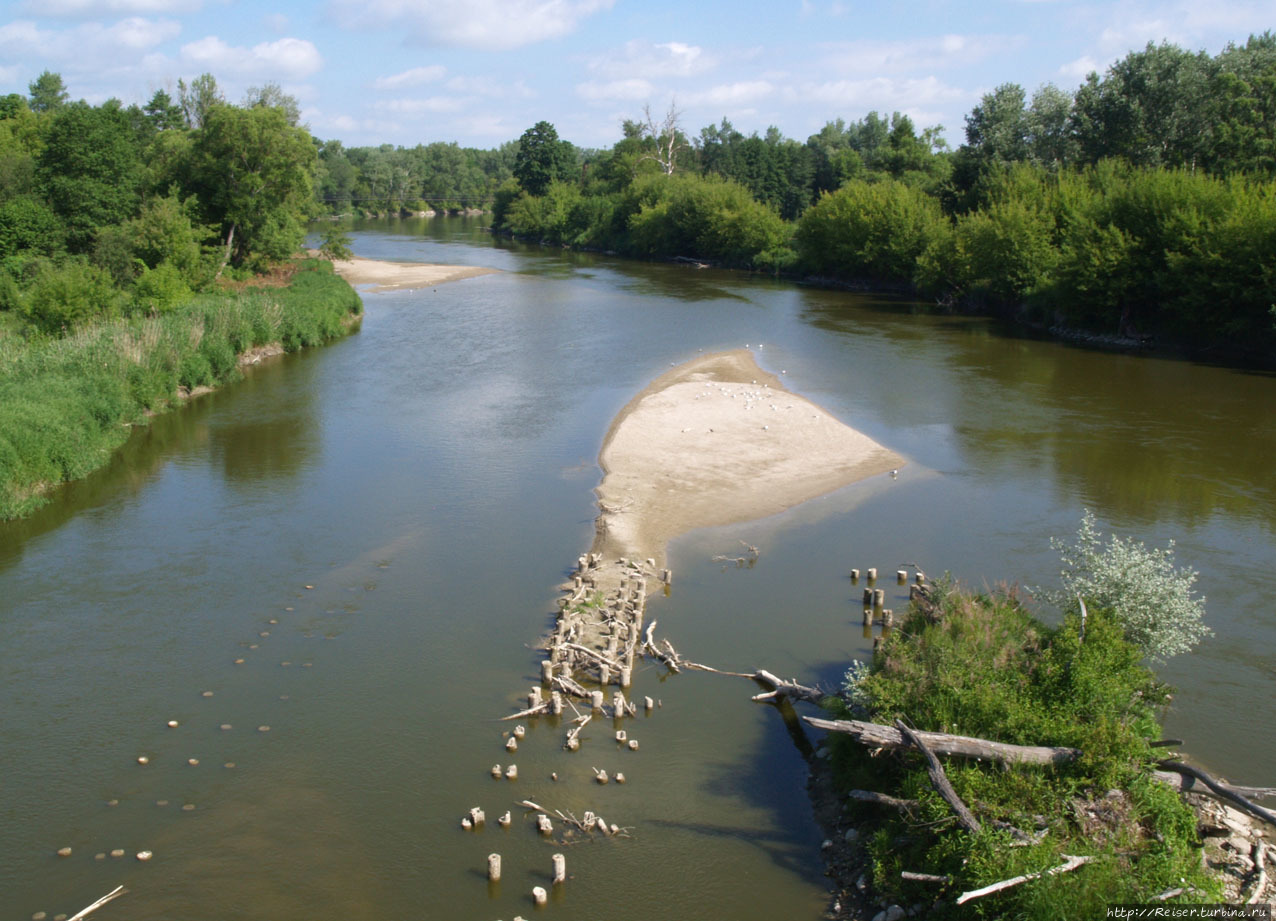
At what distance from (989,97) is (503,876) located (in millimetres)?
65152

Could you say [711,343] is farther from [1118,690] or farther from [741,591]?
[1118,690]

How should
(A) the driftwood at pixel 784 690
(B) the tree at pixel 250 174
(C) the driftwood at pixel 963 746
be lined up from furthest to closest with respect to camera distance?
(B) the tree at pixel 250 174 → (A) the driftwood at pixel 784 690 → (C) the driftwood at pixel 963 746

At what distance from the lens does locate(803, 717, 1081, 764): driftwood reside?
10.3 metres

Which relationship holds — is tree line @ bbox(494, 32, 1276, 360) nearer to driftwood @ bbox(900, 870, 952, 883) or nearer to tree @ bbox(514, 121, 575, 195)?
tree @ bbox(514, 121, 575, 195)

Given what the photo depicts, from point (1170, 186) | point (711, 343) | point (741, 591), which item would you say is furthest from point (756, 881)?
point (1170, 186)

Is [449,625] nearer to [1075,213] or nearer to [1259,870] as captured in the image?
[1259,870]

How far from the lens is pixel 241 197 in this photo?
47.5m

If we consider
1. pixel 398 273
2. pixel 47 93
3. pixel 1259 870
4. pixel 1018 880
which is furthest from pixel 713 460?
pixel 47 93

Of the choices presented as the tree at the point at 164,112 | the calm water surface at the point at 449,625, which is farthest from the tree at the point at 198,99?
the calm water surface at the point at 449,625

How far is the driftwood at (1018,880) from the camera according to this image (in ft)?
28.3

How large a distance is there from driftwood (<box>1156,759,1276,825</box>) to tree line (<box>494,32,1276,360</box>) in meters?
33.2

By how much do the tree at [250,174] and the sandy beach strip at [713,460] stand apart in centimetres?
2551

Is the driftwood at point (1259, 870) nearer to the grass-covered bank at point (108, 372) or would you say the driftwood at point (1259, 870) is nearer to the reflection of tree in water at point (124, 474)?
the reflection of tree in water at point (124, 474)

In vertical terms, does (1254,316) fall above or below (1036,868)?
above
